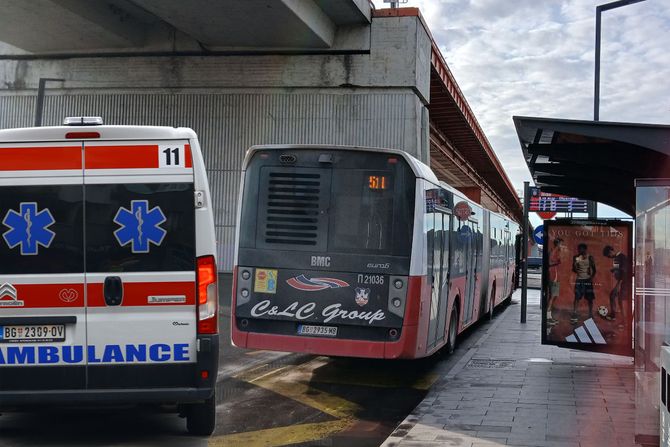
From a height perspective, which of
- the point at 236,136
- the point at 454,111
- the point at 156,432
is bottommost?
the point at 156,432

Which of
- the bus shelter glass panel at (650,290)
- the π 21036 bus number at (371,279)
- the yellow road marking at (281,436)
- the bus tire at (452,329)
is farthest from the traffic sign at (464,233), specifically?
the bus shelter glass panel at (650,290)

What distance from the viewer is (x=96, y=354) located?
599cm

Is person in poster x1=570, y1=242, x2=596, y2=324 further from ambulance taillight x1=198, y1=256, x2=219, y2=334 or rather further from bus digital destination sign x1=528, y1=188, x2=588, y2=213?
bus digital destination sign x1=528, y1=188, x2=588, y2=213

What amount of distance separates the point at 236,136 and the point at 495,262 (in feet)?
23.3

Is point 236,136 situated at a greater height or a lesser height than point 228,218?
greater

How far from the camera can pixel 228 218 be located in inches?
743

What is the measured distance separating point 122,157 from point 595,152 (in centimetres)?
548

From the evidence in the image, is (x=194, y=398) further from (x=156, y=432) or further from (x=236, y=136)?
(x=236, y=136)

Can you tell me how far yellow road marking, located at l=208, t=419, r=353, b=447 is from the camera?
6.80m

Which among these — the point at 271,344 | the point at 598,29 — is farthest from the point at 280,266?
the point at 598,29

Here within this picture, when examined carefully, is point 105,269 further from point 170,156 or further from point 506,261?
point 506,261

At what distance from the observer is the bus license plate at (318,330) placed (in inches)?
373

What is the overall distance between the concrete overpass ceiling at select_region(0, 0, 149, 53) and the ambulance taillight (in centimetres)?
1120

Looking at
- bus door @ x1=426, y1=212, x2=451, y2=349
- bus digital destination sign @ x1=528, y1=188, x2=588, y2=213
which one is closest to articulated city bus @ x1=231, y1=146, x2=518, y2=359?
bus door @ x1=426, y1=212, x2=451, y2=349
